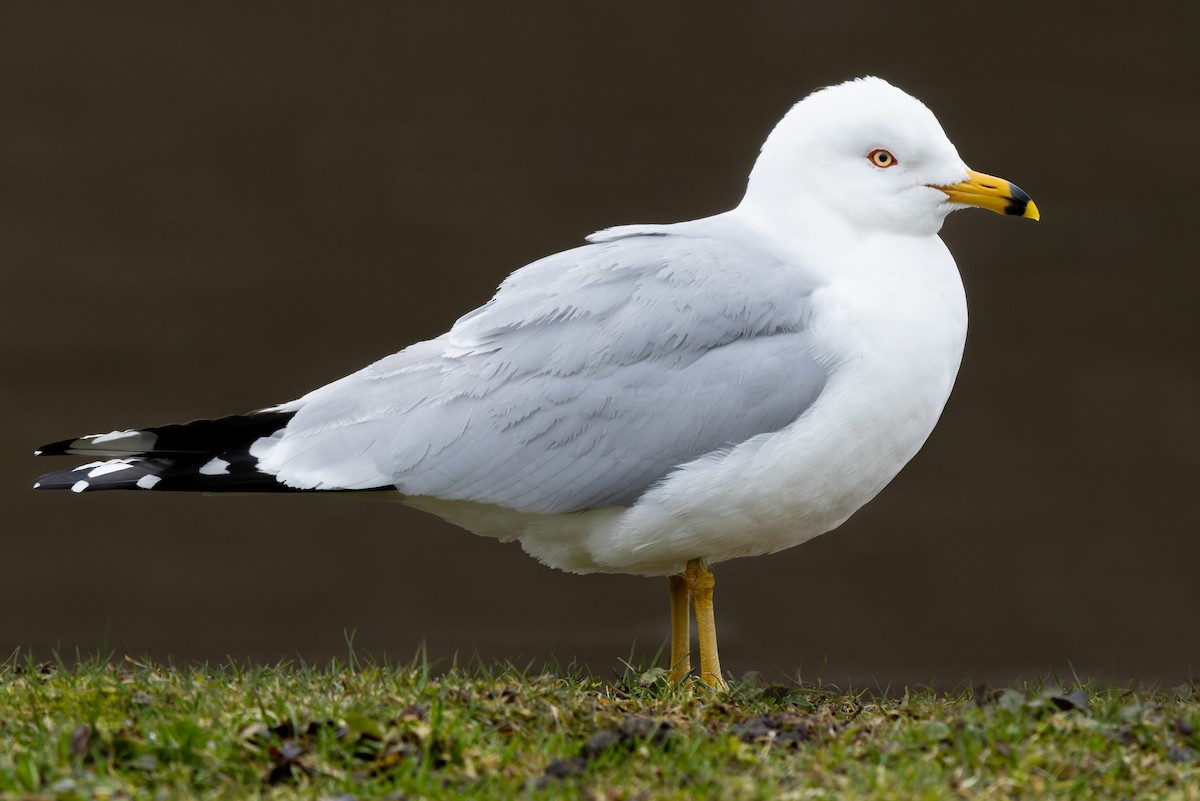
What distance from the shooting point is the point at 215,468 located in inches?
156

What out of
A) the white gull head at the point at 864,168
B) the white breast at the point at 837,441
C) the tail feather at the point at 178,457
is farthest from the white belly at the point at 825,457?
the tail feather at the point at 178,457

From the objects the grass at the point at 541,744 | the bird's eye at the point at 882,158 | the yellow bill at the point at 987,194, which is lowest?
the grass at the point at 541,744

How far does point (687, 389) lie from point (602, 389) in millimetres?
211

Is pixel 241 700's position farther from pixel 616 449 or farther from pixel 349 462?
pixel 616 449

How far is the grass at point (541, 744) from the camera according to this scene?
8.98 ft

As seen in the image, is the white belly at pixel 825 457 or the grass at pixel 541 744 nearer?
the grass at pixel 541 744

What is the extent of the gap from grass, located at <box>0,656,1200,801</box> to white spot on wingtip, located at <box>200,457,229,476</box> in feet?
2.04

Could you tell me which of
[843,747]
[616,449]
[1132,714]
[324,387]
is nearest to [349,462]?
[324,387]

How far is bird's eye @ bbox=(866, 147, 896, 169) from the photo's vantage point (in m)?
3.99

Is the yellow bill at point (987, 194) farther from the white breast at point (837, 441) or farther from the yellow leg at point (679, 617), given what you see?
the yellow leg at point (679, 617)

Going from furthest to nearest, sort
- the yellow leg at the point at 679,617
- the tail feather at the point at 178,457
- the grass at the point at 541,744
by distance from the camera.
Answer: the yellow leg at the point at 679,617 → the tail feather at the point at 178,457 → the grass at the point at 541,744

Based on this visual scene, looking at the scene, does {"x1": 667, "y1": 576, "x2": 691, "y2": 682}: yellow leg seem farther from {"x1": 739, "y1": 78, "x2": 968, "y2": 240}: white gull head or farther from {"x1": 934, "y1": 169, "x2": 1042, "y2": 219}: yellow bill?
{"x1": 934, "y1": 169, "x2": 1042, "y2": 219}: yellow bill

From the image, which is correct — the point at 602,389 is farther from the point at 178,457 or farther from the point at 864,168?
the point at 178,457

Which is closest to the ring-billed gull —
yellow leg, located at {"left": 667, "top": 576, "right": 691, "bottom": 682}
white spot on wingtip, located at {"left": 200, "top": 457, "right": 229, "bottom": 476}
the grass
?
white spot on wingtip, located at {"left": 200, "top": 457, "right": 229, "bottom": 476}
